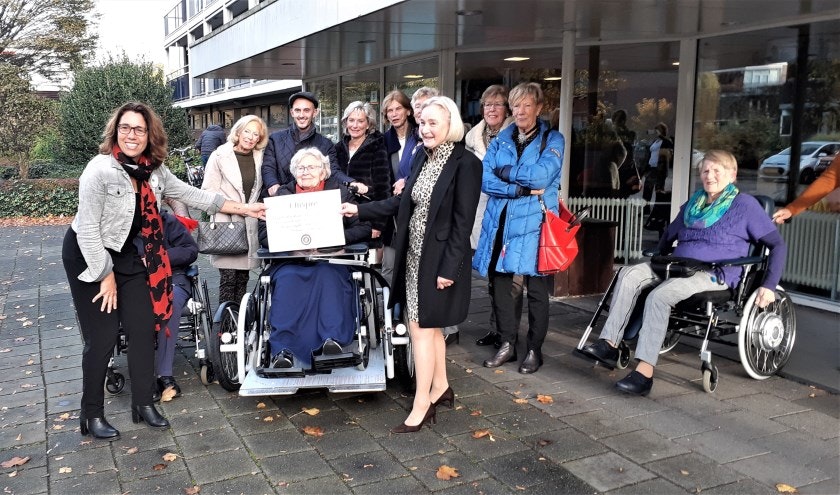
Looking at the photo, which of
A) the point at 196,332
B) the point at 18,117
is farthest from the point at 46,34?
the point at 196,332

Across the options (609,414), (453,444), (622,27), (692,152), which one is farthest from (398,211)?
(692,152)

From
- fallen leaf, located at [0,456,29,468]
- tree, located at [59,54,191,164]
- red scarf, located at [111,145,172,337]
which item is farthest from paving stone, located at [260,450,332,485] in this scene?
tree, located at [59,54,191,164]

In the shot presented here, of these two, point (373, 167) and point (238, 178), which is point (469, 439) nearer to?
point (373, 167)

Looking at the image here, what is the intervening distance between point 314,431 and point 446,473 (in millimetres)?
909

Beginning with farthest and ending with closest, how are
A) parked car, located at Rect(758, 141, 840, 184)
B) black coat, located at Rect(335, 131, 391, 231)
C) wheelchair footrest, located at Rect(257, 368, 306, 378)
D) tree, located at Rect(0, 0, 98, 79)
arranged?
tree, located at Rect(0, 0, 98, 79)
parked car, located at Rect(758, 141, 840, 184)
black coat, located at Rect(335, 131, 391, 231)
wheelchair footrest, located at Rect(257, 368, 306, 378)

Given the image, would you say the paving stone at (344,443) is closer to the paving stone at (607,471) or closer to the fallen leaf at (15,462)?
the paving stone at (607,471)

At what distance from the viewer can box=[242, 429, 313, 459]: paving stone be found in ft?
12.7

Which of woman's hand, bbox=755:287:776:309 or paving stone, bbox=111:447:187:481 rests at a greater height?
woman's hand, bbox=755:287:776:309

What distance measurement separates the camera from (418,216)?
4105mm

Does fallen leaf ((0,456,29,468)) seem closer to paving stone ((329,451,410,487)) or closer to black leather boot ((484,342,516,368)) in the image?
paving stone ((329,451,410,487))

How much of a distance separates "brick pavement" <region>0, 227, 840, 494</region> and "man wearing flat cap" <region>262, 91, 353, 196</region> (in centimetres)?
157

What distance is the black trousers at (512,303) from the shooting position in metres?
5.10

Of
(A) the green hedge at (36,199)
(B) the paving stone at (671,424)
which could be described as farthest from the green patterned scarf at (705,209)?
(A) the green hedge at (36,199)

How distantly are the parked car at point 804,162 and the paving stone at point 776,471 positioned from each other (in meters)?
4.23
